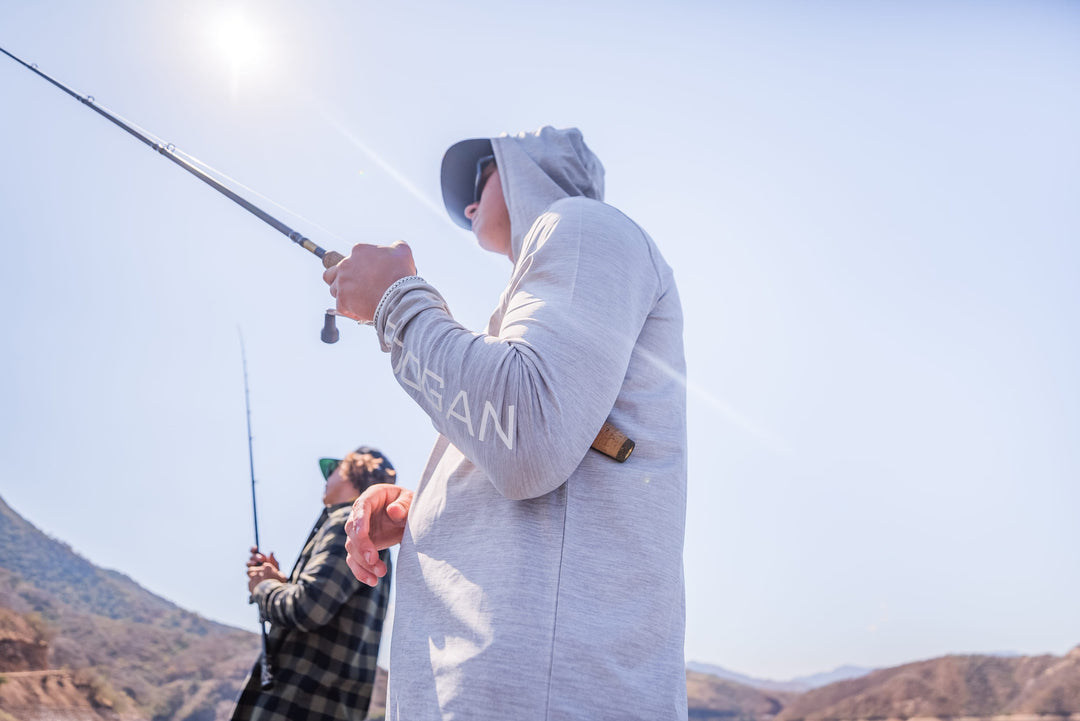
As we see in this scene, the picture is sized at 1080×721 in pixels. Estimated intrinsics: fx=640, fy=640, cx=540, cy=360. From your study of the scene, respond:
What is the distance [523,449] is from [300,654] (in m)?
2.97

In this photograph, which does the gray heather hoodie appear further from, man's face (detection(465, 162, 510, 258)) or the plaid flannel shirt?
the plaid flannel shirt

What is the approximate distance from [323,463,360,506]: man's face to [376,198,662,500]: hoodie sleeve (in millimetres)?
3256

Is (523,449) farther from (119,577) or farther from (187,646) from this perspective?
(119,577)

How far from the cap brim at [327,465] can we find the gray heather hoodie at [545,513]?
11.6ft

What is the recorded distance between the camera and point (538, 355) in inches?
41.9

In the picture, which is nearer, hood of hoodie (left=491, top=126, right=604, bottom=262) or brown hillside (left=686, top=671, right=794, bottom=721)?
hood of hoodie (left=491, top=126, right=604, bottom=262)

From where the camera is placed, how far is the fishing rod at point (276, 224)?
1137mm

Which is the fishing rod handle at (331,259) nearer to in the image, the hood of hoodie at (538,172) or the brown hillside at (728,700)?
the hood of hoodie at (538,172)

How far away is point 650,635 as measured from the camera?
3.41 feet

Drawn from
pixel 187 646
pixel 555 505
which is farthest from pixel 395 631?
pixel 187 646

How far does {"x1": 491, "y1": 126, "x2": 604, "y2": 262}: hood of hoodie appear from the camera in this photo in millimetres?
1759

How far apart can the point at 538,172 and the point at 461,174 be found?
34.8 inches

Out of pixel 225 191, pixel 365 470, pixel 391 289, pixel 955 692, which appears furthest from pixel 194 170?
pixel 955 692

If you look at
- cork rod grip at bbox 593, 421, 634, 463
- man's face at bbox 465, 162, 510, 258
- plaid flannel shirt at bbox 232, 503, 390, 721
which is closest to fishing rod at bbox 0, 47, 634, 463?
cork rod grip at bbox 593, 421, 634, 463
